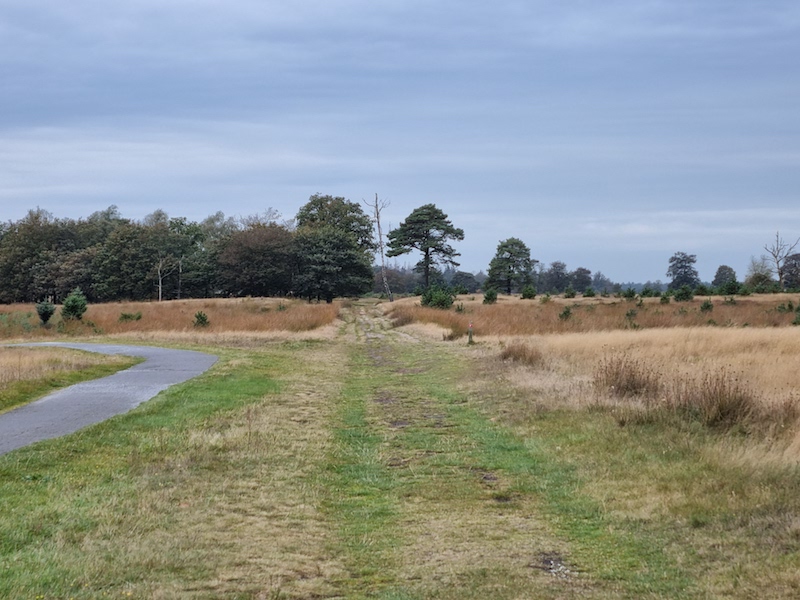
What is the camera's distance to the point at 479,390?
15.4 m

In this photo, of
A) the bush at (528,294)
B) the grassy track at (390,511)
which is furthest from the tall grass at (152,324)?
the bush at (528,294)

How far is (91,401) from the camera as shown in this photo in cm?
1317

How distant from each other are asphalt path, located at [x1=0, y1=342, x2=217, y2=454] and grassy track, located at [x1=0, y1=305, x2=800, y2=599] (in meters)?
0.64

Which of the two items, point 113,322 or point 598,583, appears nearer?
point 598,583

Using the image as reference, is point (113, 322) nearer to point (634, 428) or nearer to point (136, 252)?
point (634, 428)

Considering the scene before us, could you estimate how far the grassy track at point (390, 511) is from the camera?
17.1ft

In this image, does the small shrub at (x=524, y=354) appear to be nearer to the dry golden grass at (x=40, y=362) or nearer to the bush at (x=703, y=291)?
the dry golden grass at (x=40, y=362)

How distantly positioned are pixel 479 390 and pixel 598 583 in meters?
10.1

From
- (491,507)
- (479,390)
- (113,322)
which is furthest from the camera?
(113,322)

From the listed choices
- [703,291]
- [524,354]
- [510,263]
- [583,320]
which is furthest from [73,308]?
[510,263]

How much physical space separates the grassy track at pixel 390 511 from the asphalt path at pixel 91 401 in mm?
640

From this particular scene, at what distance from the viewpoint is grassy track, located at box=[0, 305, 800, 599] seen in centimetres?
521

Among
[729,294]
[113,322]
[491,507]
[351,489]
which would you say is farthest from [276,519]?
[729,294]

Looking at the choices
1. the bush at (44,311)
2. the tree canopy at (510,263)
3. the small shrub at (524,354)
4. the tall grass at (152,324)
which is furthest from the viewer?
the tree canopy at (510,263)
